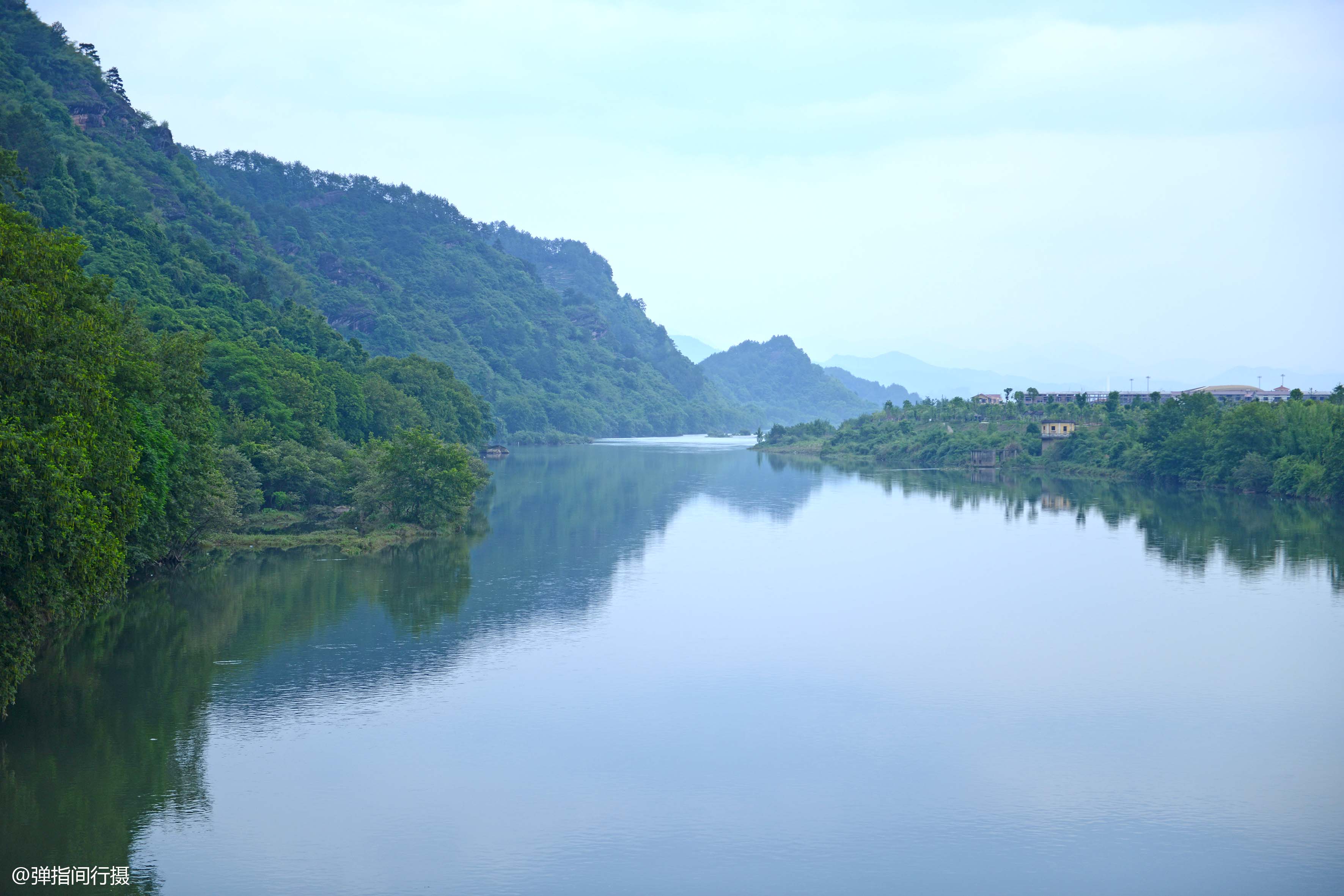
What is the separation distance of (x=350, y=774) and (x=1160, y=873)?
44.6 ft

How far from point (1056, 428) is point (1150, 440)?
1894cm

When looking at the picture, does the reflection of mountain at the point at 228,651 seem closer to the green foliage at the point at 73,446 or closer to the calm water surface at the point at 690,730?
the calm water surface at the point at 690,730

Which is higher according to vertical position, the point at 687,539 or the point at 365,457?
the point at 365,457

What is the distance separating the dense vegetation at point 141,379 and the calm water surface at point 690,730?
→ 10.9 ft

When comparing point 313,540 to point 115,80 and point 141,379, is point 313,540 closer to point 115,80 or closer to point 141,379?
point 141,379

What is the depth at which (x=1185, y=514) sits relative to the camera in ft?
210

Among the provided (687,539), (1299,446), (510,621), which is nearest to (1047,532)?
(687,539)

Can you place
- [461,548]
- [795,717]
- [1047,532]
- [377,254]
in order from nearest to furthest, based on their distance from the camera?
1. [795,717]
2. [461,548]
3. [1047,532]
4. [377,254]

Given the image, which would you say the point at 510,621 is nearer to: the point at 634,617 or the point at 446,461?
the point at 634,617

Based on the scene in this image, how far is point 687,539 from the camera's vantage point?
53.5 m

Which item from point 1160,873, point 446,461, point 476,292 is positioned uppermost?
point 476,292

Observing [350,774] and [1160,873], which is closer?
[1160,873]
